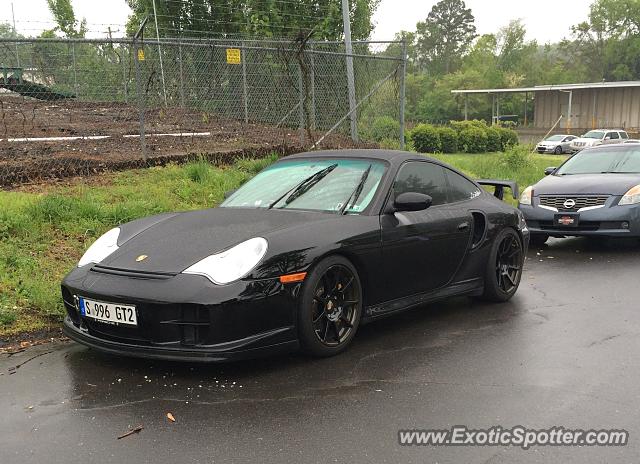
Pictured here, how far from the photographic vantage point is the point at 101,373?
4.11m

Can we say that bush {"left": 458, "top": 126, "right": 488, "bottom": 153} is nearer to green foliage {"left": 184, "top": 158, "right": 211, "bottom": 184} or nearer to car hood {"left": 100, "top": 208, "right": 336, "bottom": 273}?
green foliage {"left": 184, "top": 158, "right": 211, "bottom": 184}

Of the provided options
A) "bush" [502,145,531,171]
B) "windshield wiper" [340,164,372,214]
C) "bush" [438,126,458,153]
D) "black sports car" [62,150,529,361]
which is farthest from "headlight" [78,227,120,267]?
Result: "bush" [438,126,458,153]

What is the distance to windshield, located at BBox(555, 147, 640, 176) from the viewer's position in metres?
9.25

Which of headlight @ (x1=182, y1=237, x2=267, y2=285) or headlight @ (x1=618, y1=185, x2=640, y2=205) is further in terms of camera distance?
headlight @ (x1=618, y1=185, x2=640, y2=205)

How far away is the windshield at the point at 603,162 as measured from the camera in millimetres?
9250

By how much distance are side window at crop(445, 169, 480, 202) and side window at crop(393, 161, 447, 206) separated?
0.09 m

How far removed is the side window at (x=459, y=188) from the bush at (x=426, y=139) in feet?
66.8

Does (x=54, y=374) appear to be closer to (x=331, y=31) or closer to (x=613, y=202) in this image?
(x=613, y=202)

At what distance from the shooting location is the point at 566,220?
8.34m

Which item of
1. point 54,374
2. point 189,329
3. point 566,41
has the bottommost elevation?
point 54,374

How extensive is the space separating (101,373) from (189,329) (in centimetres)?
73

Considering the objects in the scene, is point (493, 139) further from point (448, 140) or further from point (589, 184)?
point (589, 184)

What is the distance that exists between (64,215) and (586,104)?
4955 centimetres

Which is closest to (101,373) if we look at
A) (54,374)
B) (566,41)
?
(54,374)
